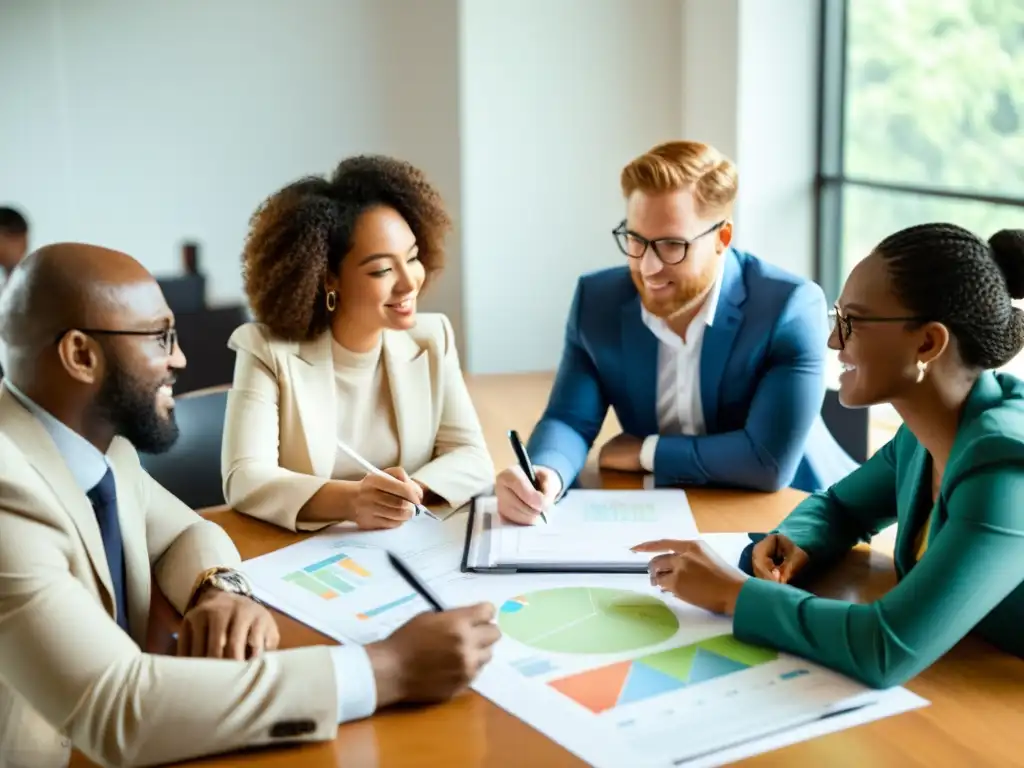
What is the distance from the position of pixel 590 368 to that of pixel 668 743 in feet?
4.17

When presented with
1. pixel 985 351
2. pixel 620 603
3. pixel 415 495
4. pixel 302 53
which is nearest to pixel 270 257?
pixel 415 495

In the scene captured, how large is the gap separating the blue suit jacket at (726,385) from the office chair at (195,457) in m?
0.66

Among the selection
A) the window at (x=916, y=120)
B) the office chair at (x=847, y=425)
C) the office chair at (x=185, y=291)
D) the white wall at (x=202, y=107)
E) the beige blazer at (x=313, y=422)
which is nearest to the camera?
the beige blazer at (x=313, y=422)

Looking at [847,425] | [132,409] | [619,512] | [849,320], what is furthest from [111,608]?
[847,425]

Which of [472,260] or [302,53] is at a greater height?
[302,53]

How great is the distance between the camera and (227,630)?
4.92ft

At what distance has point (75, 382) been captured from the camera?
1.42 meters

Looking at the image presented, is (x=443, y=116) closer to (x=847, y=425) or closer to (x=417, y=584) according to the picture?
(x=847, y=425)

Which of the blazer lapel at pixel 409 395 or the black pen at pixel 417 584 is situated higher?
the blazer lapel at pixel 409 395

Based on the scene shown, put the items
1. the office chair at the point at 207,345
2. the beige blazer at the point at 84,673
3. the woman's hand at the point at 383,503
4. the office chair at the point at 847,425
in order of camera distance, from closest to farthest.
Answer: the beige blazer at the point at 84,673
the woman's hand at the point at 383,503
the office chair at the point at 847,425
the office chair at the point at 207,345

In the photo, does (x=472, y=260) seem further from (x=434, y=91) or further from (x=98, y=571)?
(x=98, y=571)

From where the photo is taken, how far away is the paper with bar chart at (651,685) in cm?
130

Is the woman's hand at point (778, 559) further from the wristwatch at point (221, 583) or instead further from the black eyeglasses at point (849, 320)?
the wristwatch at point (221, 583)

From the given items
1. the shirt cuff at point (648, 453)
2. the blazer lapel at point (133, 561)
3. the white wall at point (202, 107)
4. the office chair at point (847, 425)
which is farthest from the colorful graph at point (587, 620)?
the white wall at point (202, 107)
